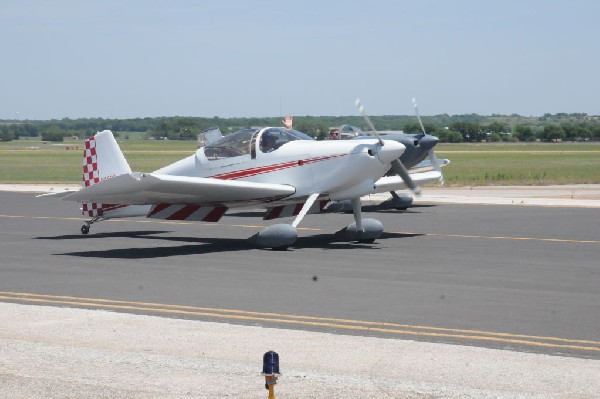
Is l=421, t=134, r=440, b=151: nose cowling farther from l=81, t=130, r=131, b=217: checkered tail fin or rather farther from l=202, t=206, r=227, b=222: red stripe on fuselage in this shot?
l=81, t=130, r=131, b=217: checkered tail fin

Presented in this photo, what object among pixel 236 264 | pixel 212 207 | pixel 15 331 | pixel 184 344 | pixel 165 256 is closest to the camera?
pixel 184 344

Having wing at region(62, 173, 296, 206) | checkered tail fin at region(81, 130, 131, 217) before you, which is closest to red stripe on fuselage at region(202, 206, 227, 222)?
wing at region(62, 173, 296, 206)

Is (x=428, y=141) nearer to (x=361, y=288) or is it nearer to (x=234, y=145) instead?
(x=234, y=145)

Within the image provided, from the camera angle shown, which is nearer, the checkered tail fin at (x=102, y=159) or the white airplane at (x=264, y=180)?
the white airplane at (x=264, y=180)

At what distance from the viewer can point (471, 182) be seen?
50.8 meters

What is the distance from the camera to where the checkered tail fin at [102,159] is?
2180 cm

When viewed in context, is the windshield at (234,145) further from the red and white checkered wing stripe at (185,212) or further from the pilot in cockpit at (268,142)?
the red and white checkered wing stripe at (185,212)

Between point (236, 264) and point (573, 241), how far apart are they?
7619 mm

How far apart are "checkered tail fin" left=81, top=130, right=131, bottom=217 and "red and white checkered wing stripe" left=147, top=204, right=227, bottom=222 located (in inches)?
57.7

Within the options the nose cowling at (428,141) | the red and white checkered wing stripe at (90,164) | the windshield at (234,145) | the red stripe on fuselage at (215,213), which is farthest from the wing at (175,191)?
the nose cowling at (428,141)

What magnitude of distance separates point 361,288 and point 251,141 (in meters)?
6.92

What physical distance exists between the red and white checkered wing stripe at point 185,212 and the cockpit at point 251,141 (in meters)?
1.08

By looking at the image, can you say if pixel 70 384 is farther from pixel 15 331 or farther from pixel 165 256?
pixel 165 256

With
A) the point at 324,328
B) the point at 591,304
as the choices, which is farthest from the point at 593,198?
the point at 324,328
